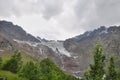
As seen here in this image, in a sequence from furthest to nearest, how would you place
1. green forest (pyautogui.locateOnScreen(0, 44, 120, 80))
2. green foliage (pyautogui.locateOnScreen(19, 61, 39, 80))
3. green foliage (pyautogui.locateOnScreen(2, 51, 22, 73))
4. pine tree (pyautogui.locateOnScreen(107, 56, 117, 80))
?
1. green foliage (pyautogui.locateOnScreen(2, 51, 22, 73))
2. green foliage (pyautogui.locateOnScreen(19, 61, 39, 80))
3. pine tree (pyautogui.locateOnScreen(107, 56, 117, 80))
4. green forest (pyautogui.locateOnScreen(0, 44, 120, 80))

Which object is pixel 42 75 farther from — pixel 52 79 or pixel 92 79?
pixel 92 79

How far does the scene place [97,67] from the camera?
5781 cm

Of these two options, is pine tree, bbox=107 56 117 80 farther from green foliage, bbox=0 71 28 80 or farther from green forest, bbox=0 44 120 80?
green foliage, bbox=0 71 28 80

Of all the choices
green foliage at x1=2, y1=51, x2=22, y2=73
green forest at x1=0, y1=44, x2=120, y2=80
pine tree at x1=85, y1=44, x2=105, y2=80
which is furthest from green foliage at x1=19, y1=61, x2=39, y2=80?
pine tree at x1=85, y1=44, x2=105, y2=80

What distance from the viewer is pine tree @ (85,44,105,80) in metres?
57.1

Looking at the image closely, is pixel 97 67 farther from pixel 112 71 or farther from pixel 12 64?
pixel 12 64

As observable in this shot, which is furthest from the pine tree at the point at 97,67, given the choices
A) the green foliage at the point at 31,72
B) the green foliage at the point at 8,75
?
the green foliage at the point at 8,75

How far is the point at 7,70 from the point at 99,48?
351ft

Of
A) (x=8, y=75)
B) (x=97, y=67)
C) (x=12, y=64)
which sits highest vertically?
(x=12, y=64)

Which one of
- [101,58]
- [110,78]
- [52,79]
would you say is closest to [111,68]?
[110,78]

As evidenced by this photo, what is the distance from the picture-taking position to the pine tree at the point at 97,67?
57.1 meters

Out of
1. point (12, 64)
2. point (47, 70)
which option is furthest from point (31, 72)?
point (12, 64)

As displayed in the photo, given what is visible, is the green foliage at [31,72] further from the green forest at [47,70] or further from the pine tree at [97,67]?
the pine tree at [97,67]

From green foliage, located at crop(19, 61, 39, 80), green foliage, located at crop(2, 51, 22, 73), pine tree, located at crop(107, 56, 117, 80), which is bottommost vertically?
pine tree, located at crop(107, 56, 117, 80)
